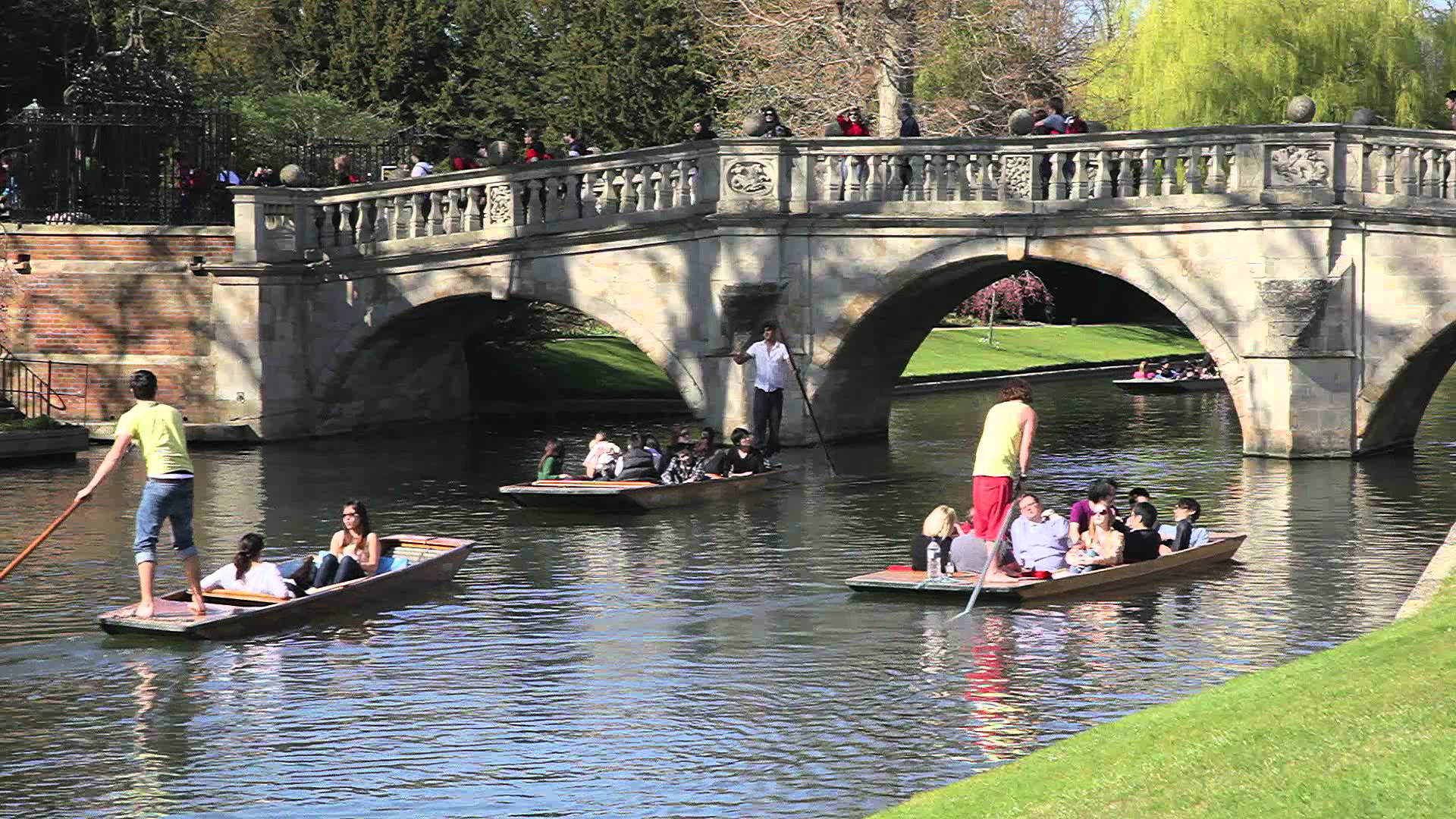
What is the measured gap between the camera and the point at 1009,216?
2491 centimetres

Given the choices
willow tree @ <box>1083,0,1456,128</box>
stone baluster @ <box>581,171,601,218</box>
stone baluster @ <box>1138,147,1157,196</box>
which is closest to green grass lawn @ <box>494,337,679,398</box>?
stone baluster @ <box>581,171,601,218</box>

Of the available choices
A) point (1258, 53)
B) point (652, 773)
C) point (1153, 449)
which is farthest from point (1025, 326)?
point (652, 773)

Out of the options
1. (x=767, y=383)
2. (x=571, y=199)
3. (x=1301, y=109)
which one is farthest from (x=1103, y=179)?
(x=571, y=199)

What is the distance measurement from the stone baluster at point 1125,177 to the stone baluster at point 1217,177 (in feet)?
2.99

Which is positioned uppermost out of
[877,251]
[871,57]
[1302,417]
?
[871,57]

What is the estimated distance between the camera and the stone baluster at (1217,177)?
950 inches

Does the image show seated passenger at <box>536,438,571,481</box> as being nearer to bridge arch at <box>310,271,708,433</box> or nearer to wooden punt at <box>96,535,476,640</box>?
wooden punt at <box>96,535,476,640</box>

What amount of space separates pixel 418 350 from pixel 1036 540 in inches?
634

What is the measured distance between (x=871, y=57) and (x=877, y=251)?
40.3 ft

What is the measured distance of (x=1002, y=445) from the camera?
625 inches

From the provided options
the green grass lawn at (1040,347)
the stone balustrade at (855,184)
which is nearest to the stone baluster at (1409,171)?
the stone balustrade at (855,184)

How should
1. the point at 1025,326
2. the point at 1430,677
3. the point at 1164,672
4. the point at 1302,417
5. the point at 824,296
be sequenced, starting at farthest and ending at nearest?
the point at 1025,326 → the point at 824,296 → the point at 1302,417 → the point at 1164,672 → the point at 1430,677

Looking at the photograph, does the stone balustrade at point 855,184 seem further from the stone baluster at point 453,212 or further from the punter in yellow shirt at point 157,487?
the punter in yellow shirt at point 157,487

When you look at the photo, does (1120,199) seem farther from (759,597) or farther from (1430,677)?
(1430,677)
